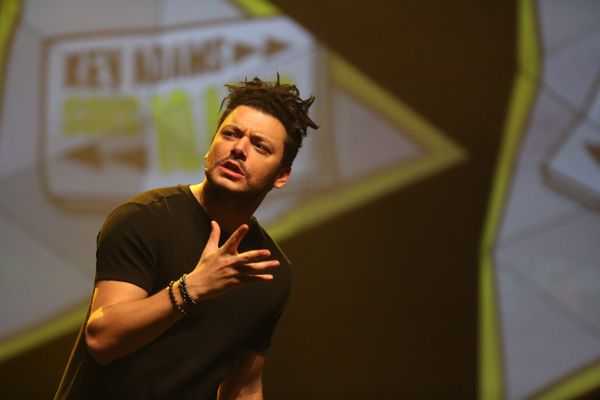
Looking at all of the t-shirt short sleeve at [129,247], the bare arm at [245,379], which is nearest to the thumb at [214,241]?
the t-shirt short sleeve at [129,247]

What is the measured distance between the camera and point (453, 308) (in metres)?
2.64

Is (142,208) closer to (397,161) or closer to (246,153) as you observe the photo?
(246,153)

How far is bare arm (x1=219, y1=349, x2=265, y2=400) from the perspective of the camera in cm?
149

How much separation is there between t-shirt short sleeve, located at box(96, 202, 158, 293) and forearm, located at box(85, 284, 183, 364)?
6cm

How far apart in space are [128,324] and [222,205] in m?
0.34

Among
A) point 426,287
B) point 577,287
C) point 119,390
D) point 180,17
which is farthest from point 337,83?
point 119,390

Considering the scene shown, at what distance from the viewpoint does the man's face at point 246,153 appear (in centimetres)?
129

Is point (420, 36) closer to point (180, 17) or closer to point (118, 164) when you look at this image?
point (180, 17)

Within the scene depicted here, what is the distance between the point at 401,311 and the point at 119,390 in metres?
1.63

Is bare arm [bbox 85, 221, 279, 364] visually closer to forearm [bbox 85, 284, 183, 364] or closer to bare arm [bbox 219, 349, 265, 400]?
forearm [bbox 85, 284, 183, 364]

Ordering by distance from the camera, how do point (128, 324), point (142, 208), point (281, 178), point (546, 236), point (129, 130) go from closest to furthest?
point (128, 324)
point (142, 208)
point (281, 178)
point (129, 130)
point (546, 236)

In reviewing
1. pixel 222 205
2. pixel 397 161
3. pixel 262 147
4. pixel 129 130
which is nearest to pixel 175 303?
pixel 222 205

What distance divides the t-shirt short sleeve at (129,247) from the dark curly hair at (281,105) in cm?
31

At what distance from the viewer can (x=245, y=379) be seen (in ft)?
4.91
